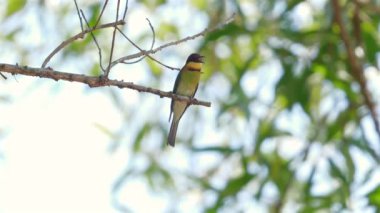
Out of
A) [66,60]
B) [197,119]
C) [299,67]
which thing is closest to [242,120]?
[197,119]

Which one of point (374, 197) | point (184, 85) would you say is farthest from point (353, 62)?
point (184, 85)

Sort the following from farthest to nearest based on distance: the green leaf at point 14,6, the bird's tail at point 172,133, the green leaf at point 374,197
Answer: the green leaf at point 14,6 → the green leaf at point 374,197 → the bird's tail at point 172,133

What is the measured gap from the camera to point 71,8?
451 centimetres

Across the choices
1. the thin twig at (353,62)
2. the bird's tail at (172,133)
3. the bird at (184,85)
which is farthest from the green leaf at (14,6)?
the bird's tail at (172,133)

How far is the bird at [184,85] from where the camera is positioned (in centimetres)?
264

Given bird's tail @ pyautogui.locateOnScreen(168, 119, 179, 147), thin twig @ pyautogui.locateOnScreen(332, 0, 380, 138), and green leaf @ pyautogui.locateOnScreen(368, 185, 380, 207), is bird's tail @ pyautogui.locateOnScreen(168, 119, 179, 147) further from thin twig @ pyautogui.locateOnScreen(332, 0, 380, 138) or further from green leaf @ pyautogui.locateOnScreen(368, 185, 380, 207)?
green leaf @ pyautogui.locateOnScreen(368, 185, 380, 207)

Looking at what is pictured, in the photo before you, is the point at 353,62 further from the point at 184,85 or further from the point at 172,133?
the point at 172,133

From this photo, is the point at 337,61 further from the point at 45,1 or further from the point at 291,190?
the point at 45,1

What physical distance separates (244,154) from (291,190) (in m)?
0.28

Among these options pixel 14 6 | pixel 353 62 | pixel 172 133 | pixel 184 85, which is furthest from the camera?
pixel 14 6

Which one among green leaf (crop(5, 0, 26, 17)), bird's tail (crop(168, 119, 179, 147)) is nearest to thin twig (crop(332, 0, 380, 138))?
bird's tail (crop(168, 119, 179, 147))

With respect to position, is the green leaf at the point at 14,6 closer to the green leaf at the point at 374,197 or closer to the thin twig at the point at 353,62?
the thin twig at the point at 353,62

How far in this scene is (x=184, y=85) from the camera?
8.96ft

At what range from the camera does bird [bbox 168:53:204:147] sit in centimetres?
264
